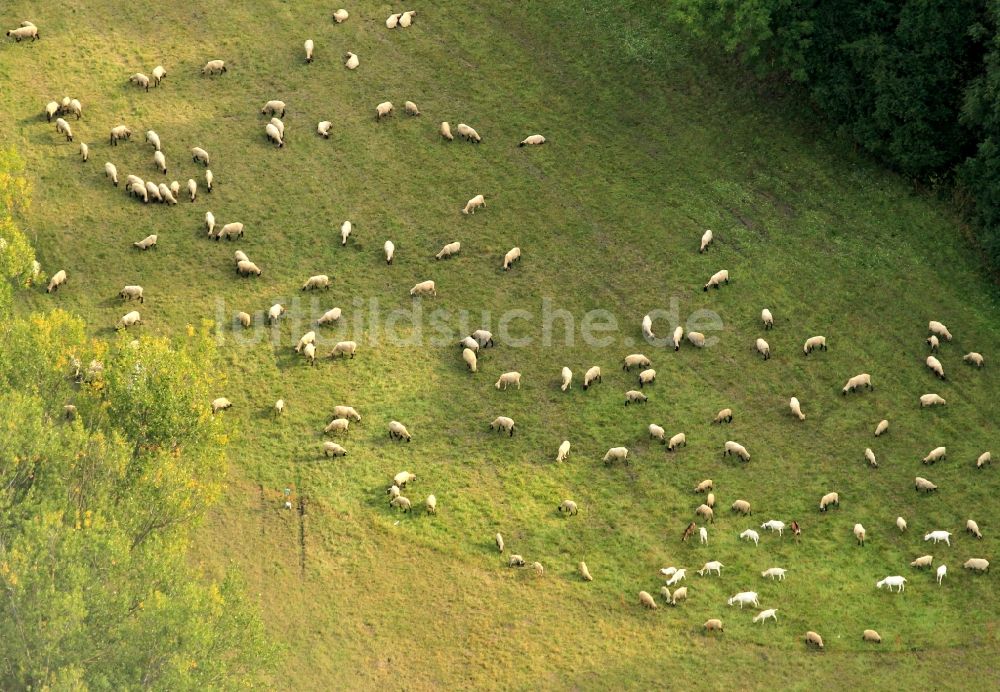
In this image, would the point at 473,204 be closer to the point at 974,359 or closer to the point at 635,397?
the point at 635,397

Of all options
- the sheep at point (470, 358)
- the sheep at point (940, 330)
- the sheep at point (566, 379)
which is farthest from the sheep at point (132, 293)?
the sheep at point (940, 330)

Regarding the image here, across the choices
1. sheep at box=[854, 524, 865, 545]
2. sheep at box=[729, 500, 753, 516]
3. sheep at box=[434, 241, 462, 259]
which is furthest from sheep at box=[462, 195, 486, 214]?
sheep at box=[854, 524, 865, 545]

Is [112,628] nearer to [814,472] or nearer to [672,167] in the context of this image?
[814,472]

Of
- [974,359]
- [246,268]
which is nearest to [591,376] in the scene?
[246,268]

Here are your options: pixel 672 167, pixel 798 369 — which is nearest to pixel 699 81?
pixel 672 167

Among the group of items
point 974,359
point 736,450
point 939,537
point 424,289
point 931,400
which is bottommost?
point 424,289

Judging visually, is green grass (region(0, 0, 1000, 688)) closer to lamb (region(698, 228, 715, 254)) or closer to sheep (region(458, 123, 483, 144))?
lamb (region(698, 228, 715, 254))

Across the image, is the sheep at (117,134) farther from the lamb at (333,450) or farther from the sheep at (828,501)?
the sheep at (828,501)
